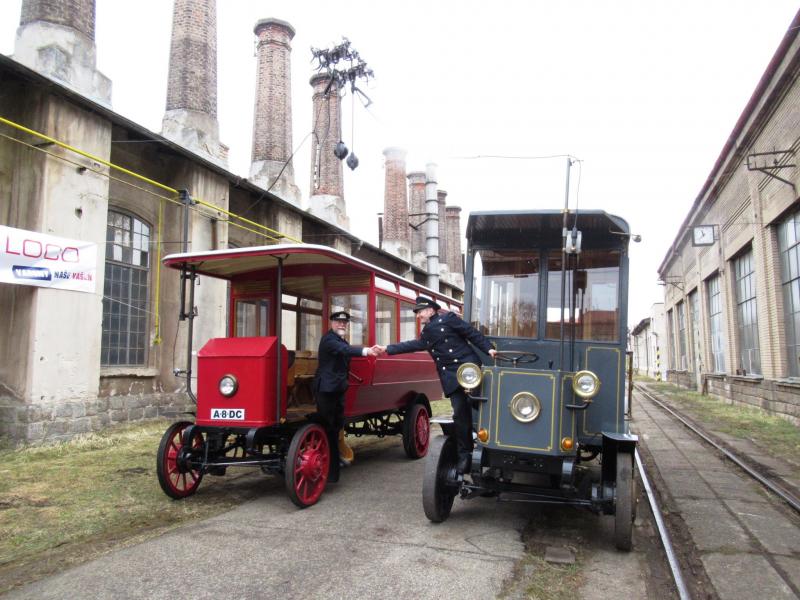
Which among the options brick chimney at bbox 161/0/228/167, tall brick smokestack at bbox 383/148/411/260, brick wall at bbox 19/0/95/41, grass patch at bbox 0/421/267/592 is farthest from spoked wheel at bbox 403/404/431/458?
tall brick smokestack at bbox 383/148/411/260

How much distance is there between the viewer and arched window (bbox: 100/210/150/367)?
431 inches

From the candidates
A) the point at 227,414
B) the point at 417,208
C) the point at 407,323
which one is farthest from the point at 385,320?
the point at 417,208

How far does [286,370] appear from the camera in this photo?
652cm

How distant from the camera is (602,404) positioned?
5.54 meters

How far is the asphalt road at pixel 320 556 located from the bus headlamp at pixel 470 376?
1295 millimetres

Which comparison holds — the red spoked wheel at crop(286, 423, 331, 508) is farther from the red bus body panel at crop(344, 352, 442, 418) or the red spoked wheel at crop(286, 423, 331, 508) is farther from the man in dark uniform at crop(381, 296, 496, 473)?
the man in dark uniform at crop(381, 296, 496, 473)

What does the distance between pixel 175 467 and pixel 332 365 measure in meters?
1.95

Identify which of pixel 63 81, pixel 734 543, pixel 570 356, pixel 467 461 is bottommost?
pixel 734 543

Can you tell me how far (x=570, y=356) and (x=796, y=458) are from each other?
604 centimetres

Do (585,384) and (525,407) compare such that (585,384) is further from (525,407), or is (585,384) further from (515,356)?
(515,356)

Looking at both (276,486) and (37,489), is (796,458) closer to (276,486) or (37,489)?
(276,486)

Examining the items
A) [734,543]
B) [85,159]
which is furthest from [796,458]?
[85,159]

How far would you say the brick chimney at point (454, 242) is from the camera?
35.5 metres

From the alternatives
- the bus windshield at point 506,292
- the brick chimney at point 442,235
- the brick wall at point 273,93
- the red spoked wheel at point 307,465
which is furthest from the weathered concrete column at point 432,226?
the brick chimney at point 442,235
